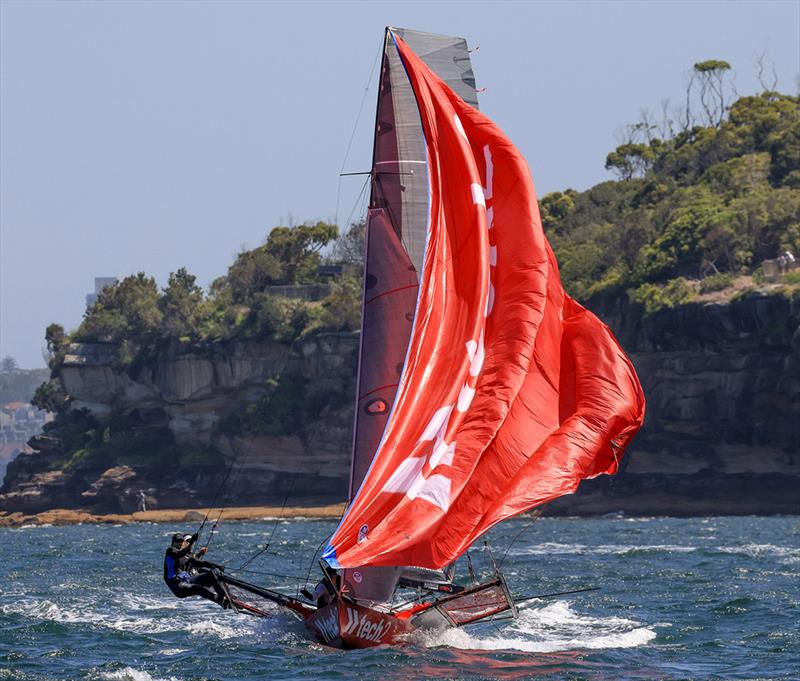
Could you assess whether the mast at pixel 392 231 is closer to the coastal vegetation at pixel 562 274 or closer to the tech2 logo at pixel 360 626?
the tech2 logo at pixel 360 626

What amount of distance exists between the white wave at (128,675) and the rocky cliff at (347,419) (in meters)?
50.2

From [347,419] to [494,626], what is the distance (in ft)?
180

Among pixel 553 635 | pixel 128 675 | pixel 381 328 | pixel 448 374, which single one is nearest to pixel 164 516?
pixel 553 635

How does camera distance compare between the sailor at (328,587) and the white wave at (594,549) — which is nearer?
the sailor at (328,587)

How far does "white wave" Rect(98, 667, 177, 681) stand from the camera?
1983cm

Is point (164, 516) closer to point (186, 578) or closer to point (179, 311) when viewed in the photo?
point (179, 311)

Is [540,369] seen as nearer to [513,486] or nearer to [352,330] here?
[513,486]

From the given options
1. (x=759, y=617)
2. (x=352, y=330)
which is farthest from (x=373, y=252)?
(x=352, y=330)

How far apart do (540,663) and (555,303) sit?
520 centimetres

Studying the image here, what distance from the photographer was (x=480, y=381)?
21.6m

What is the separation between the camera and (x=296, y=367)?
277ft

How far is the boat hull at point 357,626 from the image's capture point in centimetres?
2130

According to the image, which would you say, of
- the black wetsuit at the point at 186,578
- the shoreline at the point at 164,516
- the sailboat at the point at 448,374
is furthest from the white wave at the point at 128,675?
the shoreline at the point at 164,516

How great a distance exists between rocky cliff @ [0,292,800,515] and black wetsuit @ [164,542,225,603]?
48.0 meters
